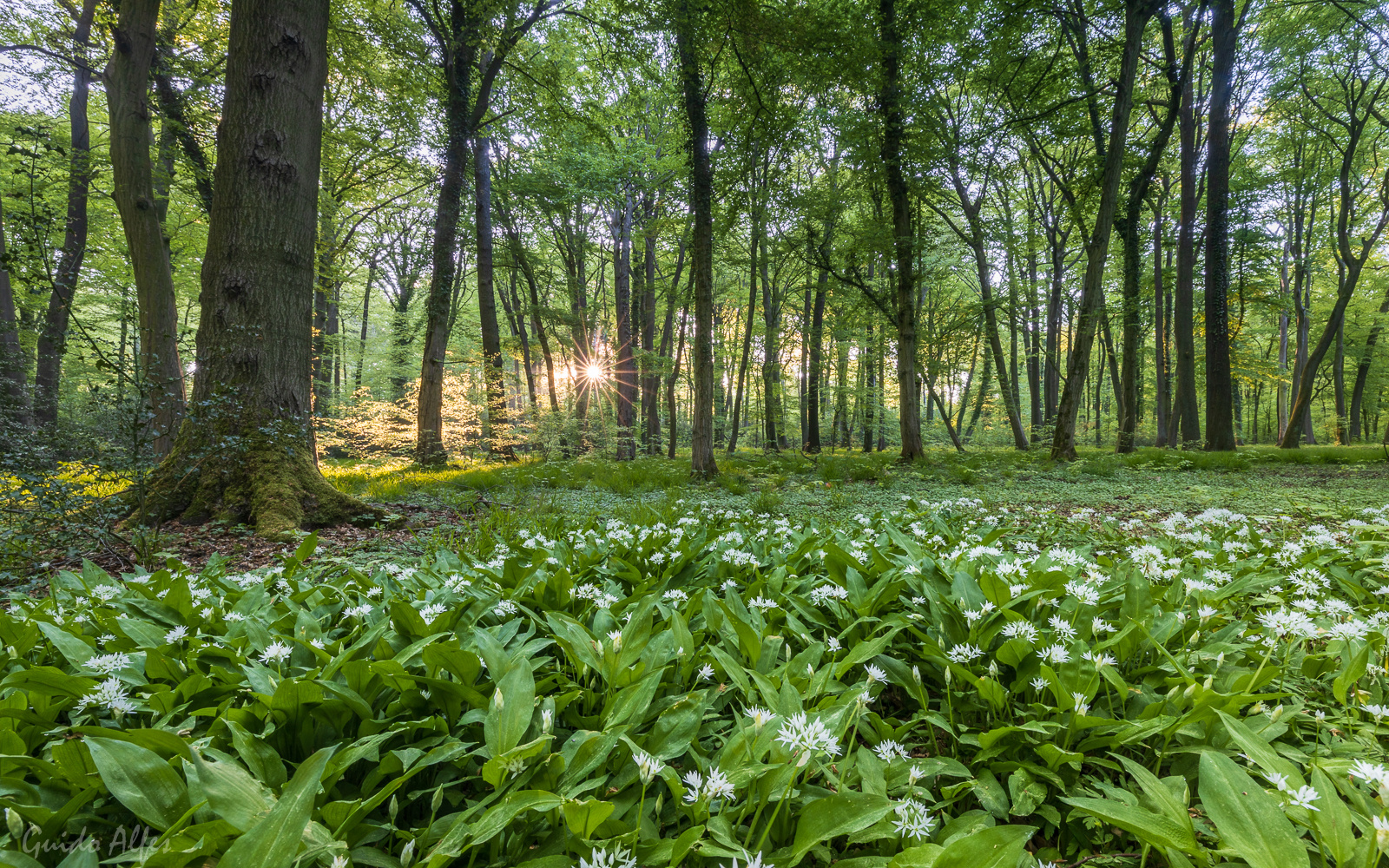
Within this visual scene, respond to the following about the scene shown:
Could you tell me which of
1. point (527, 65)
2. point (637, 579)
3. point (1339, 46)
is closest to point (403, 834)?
point (637, 579)

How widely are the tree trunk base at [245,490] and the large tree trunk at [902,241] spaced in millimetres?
8158

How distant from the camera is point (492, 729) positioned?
108cm

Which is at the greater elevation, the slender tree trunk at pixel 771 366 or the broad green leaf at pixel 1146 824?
the slender tree trunk at pixel 771 366

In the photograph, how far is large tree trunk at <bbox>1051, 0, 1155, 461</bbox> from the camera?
752 cm

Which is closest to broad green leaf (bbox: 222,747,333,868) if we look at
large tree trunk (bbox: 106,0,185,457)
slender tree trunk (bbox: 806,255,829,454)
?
large tree trunk (bbox: 106,0,185,457)

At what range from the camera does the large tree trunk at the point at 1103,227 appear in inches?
296

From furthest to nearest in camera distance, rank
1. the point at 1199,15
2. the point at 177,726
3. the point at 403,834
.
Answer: the point at 1199,15 < the point at 177,726 < the point at 403,834

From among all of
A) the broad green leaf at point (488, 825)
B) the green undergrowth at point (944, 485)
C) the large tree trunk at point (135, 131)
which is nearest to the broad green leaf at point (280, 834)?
the broad green leaf at point (488, 825)

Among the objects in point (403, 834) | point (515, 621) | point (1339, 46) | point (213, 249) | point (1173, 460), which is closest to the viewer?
point (403, 834)

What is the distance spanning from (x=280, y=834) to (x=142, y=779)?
41cm

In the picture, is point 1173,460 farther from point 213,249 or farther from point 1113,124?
point 213,249

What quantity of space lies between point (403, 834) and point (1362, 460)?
12.9 meters

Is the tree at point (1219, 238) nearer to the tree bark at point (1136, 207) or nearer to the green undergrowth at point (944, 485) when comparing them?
the tree bark at point (1136, 207)

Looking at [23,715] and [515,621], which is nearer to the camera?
[23,715]
